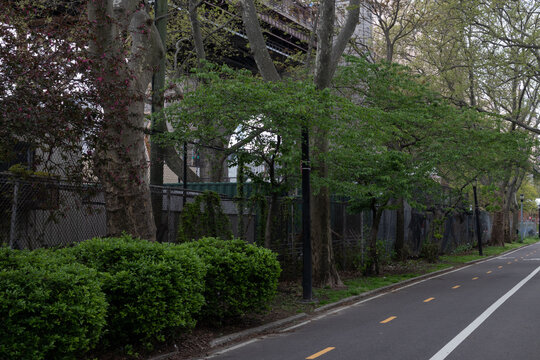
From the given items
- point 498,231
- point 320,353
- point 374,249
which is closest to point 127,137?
point 320,353

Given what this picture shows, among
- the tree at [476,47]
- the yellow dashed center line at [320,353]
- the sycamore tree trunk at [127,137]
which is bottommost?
the yellow dashed center line at [320,353]

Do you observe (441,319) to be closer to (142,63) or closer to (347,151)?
(347,151)

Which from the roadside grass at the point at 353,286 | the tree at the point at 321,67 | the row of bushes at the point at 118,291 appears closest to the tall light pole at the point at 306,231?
the roadside grass at the point at 353,286

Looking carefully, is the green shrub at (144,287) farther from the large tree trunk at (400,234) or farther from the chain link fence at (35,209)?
the large tree trunk at (400,234)

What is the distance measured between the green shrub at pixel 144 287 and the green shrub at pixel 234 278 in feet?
3.11

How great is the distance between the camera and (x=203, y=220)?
41.7ft

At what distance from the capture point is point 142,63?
11086mm

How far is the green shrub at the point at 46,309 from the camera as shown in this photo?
5465 millimetres

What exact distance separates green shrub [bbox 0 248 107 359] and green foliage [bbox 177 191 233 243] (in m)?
5.80

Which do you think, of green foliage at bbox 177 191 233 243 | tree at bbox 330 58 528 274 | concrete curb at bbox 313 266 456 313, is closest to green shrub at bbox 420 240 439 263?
tree at bbox 330 58 528 274

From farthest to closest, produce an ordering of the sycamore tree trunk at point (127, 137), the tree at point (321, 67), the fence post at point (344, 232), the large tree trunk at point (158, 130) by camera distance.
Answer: the fence post at point (344, 232) < the tree at point (321, 67) < the large tree trunk at point (158, 130) < the sycamore tree trunk at point (127, 137)

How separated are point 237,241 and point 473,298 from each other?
7295 millimetres

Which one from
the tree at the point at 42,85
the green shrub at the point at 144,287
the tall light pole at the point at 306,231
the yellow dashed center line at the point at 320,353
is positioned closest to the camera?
the tree at the point at 42,85

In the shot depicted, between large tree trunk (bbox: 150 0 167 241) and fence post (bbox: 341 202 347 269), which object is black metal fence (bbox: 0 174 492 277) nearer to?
fence post (bbox: 341 202 347 269)
